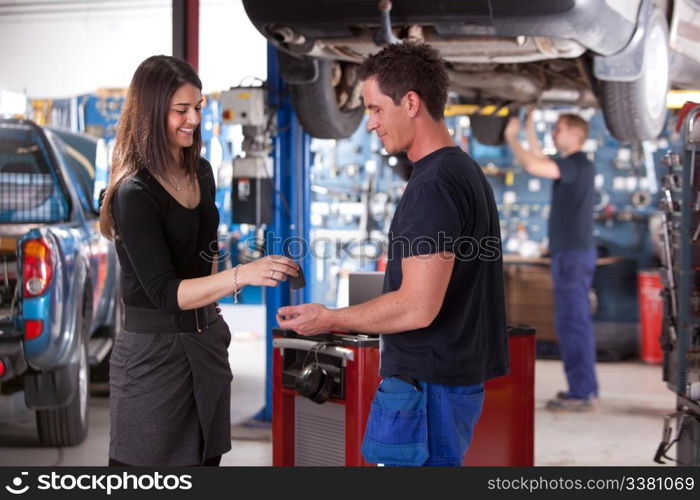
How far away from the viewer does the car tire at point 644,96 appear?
3922 millimetres

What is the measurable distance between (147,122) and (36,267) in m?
2.10

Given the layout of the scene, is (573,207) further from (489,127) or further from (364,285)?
(364,285)

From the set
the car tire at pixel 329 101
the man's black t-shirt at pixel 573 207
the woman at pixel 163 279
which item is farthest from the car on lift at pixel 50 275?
the man's black t-shirt at pixel 573 207

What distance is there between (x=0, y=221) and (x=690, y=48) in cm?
356

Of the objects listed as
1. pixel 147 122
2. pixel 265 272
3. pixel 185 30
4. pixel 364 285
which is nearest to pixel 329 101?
pixel 185 30

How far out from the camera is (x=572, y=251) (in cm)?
507

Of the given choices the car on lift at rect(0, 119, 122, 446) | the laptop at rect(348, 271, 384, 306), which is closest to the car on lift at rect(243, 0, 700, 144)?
the laptop at rect(348, 271, 384, 306)

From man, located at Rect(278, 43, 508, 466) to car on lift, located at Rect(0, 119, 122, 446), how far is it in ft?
7.40

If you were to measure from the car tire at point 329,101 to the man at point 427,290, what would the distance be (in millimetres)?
2432

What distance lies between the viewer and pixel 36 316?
373 cm

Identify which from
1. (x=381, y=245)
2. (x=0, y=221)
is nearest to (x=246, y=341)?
(x=381, y=245)

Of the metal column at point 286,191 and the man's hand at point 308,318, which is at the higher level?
the metal column at point 286,191

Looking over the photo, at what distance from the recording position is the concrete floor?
3.98 metres
